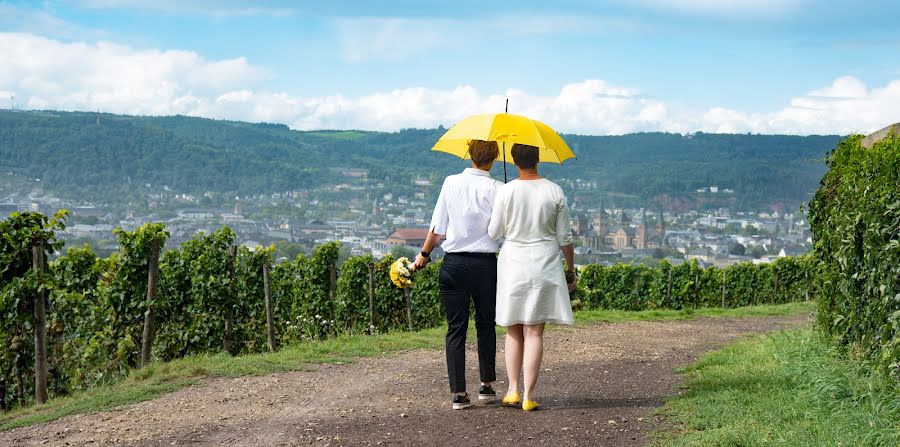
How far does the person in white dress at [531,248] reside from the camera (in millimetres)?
6594

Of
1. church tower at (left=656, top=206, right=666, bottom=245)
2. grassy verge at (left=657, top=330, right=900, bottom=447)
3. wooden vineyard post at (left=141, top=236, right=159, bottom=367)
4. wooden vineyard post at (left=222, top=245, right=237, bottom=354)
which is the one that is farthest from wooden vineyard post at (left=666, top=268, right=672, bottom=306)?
church tower at (left=656, top=206, right=666, bottom=245)

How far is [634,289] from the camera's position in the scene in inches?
1144

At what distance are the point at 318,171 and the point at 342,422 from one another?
90862 millimetres

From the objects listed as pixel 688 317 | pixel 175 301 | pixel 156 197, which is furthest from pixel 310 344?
pixel 156 197

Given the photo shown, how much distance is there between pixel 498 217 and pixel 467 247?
360mm

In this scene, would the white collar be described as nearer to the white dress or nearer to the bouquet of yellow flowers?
the white dress

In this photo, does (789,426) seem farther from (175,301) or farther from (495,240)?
(175,301)

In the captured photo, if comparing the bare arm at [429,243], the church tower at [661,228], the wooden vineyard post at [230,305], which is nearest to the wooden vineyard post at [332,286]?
the wooden vineyard post at [230,305]

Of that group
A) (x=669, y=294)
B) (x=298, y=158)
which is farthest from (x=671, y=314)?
(x=298, y=158)

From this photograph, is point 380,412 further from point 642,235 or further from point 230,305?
point 642,235

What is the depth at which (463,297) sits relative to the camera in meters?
6.90

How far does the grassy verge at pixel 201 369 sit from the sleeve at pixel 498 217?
11.8ft

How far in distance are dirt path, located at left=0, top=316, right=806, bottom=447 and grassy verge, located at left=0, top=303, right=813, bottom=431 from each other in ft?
0.94

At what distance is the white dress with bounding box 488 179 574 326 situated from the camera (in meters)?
6.59
